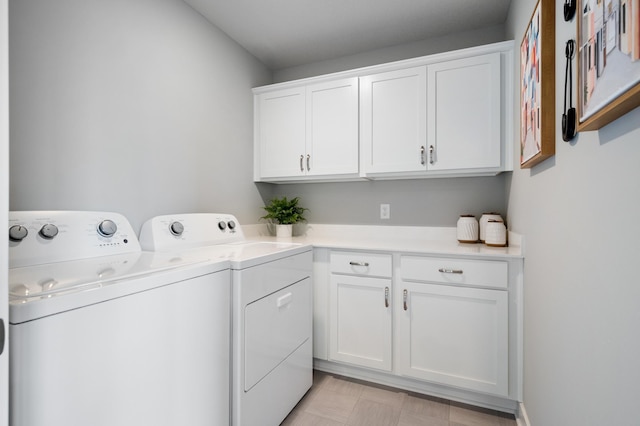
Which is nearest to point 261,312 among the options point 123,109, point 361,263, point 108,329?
point 108,329

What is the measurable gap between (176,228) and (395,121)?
1596 millimetres

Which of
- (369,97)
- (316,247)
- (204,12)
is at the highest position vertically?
(204,12)

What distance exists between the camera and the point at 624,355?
2.15ft

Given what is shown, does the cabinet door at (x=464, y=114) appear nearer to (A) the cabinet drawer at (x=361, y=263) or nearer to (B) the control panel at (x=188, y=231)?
(A) the cabinet drawer at (x=361, y=263)

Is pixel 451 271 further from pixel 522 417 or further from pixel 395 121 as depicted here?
pixel 395 121

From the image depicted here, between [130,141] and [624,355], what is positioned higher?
[130,141]

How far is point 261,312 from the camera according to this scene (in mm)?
1444

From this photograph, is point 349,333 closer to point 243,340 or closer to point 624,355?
point 243,340

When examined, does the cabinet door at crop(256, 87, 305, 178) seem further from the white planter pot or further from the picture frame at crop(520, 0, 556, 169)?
the picture frame at crop(520, 0, 556, 169)

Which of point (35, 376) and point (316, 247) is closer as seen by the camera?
point (35, 376)

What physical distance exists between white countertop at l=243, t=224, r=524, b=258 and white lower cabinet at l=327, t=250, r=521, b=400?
55 millimetres

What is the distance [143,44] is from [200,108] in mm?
474

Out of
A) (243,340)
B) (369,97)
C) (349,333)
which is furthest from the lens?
(369,97)

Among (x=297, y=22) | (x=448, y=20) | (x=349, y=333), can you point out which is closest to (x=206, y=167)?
(x=297, y=22)
